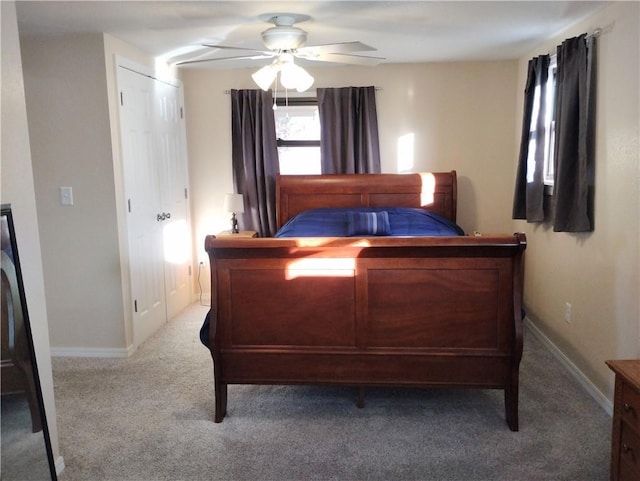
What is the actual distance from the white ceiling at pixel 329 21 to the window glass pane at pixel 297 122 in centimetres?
100

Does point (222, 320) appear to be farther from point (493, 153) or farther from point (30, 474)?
point (493, 153)

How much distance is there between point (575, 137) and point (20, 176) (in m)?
2.98

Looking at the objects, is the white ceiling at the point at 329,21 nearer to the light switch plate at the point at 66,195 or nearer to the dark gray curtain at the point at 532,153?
the dark gray curtain at the point at 532,153

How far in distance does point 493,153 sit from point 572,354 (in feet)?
6.93

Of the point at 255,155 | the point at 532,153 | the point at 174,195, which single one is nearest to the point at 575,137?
the point at 532,153

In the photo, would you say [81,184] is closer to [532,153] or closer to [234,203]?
[234,203]

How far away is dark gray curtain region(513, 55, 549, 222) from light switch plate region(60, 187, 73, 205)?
3310 millimetres

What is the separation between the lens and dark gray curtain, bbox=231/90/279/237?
483 centimetres

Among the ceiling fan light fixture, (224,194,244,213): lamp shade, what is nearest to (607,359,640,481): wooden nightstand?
the ceiling fan light fixture

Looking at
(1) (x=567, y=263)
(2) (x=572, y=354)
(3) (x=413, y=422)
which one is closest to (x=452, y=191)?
(1) (x=567, y=263)

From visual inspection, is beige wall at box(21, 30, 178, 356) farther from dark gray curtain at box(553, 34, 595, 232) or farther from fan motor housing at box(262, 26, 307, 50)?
dark gray curtain at box(553, 34, 595, 232)

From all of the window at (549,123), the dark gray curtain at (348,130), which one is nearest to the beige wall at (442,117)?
the dark gray curtain at (348,130)

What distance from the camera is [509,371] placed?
265cm

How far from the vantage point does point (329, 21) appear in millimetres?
3203
